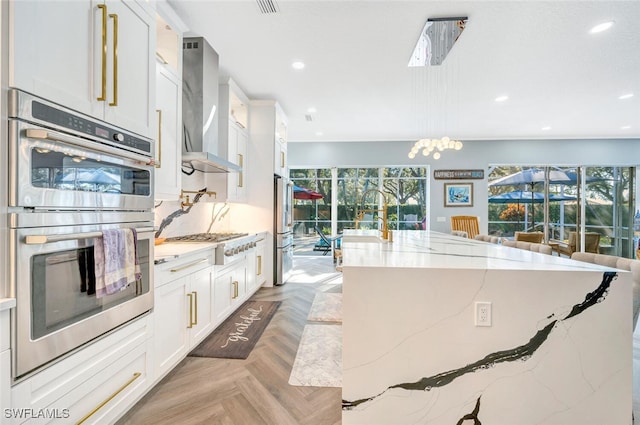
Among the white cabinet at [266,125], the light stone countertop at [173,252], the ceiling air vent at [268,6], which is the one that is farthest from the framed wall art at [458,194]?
the light stone countertop at [173,252]

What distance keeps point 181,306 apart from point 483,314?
76.6 inches

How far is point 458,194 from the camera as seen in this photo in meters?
7.04

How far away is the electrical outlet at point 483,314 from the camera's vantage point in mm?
1394

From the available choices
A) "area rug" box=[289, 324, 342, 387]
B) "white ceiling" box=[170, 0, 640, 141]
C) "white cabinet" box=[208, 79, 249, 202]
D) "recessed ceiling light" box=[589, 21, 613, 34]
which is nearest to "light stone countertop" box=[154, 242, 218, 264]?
"area rug" box=[289, 324, 342, 387]

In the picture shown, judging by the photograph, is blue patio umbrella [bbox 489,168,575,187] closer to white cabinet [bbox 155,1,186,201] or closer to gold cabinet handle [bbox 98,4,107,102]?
white cabinet [bbox 155,1,186,201]

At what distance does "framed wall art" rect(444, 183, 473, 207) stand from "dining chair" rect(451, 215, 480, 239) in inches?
17.6

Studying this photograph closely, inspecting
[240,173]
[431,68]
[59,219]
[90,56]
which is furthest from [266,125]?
[59,219]

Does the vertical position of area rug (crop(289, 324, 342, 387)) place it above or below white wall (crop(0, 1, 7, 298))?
below

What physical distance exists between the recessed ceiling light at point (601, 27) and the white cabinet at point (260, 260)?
4192 mm

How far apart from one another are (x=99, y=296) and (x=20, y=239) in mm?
434

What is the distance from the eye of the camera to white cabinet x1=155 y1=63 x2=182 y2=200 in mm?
2355

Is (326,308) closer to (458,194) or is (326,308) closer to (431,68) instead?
(431,68)

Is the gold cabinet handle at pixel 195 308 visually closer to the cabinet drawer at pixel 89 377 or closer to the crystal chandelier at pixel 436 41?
the cabinet drawer at pixel 89 377

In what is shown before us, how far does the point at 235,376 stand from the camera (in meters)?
2.19
